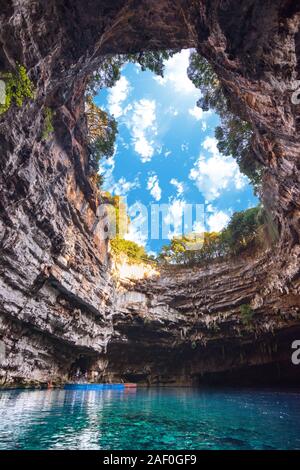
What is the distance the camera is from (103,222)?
70.3 feet

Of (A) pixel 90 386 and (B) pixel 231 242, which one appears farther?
(B) pixel 231 242

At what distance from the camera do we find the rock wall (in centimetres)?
927

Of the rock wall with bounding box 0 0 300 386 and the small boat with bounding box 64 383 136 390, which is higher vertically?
the rock wall with bounding box 0 0 300 386

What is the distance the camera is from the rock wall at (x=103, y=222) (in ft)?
30.4

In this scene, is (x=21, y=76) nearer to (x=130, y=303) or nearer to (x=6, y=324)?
(x=6, y=324)

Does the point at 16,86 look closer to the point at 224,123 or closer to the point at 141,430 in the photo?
the point at 141,430

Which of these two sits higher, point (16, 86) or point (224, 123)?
point (224, 123)

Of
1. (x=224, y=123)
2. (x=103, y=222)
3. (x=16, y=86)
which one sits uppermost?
(x=224, y=123)

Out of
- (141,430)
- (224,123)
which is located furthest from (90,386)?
(224,123)

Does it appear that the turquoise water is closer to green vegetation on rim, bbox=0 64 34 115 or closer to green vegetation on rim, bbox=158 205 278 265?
green vegetation on rim, bbox=0 64 34 115

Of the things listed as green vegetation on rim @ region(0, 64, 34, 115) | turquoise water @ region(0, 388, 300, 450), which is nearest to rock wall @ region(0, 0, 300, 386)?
green vegetation on rim @ region(0, 64, 34, 115)

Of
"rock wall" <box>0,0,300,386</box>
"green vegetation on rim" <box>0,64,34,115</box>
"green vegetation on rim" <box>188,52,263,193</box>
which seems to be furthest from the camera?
"green vegetation on rim" <box>188,52,263,193</box>

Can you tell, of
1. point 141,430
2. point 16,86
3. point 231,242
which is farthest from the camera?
point 231,242
